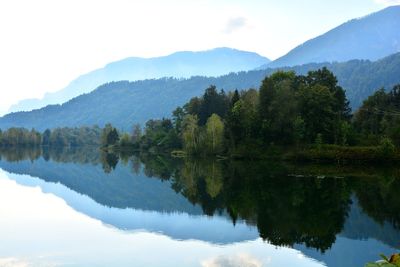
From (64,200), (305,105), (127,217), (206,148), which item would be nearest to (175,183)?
(64,200)

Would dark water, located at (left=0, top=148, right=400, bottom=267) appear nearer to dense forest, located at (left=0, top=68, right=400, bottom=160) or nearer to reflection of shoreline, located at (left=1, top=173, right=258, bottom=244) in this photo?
reflection of shoreline, located at (left=1, top=173, right=258, bottom=244)

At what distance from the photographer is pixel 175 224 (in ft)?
96.3

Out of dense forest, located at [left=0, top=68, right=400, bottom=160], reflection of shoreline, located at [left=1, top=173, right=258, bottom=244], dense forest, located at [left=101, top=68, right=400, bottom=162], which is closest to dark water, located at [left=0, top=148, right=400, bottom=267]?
reflection of shoreline, located at [left=1, top=173, right=258, bottom=244]

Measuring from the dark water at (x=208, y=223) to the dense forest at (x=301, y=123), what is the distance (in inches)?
1231

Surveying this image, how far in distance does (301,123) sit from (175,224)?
57.1 metres

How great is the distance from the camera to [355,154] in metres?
73.6

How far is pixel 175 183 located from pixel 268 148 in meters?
38.7

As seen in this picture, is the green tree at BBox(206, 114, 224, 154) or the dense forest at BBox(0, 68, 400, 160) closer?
the dense forest at BBox(0, 68, 400, 160)

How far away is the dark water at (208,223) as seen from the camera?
68.4ft

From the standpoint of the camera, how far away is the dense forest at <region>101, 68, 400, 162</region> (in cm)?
8044

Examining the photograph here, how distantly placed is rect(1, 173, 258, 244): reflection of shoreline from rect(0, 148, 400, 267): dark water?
0.06 metres

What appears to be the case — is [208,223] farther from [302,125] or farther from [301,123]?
[302,125]

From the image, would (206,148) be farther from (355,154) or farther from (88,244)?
(88,244)

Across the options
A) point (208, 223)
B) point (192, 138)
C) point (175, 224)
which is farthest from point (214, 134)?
point (208, 223)
